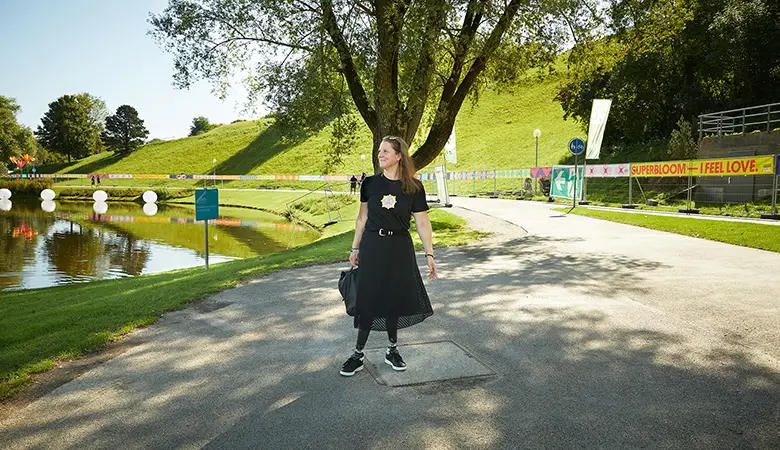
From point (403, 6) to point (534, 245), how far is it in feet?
23.2

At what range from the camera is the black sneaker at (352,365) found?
4.52 m

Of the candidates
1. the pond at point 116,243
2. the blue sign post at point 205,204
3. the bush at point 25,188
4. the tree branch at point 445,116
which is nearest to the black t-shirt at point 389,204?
the blue sign post at point 205,204

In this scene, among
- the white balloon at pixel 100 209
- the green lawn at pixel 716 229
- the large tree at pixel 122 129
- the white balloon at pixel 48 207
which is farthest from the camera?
the large tree at pixel 122 129

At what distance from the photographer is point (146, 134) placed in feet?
317

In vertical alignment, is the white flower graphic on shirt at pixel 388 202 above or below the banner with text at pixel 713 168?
below

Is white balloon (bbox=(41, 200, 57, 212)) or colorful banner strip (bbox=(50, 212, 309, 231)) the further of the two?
white balloon (bbox=(41, 200, 57, 212))

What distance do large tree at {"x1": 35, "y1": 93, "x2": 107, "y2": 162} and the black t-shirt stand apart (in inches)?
4282

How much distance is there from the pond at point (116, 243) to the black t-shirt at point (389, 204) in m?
12.4

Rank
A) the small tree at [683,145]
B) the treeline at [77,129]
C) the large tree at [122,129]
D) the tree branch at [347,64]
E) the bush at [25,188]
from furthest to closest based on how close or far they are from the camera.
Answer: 1. the large tree at [122,129]
2. the treeline at [77,129]
3. the bush at [25,188]
4. the small tree at [683,145]
5. the tree branch at [347,64]

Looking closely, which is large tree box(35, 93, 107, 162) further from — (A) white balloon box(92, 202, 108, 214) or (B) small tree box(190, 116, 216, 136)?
(A) white balloon box(92, 202, 108, 214)

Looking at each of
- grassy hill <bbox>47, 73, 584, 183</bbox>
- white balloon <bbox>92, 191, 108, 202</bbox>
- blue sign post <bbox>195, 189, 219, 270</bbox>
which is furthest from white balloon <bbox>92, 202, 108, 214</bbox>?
blue sign post <bbox>195, 189, 219, 270</bbox>

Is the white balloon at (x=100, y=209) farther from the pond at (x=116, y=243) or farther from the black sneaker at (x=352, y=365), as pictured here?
the black sneaker at (x=352, y=365)

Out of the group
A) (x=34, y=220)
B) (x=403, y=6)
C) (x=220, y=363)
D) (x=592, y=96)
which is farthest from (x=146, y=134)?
(x=220, y=363)

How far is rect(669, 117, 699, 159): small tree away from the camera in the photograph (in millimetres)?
27953
